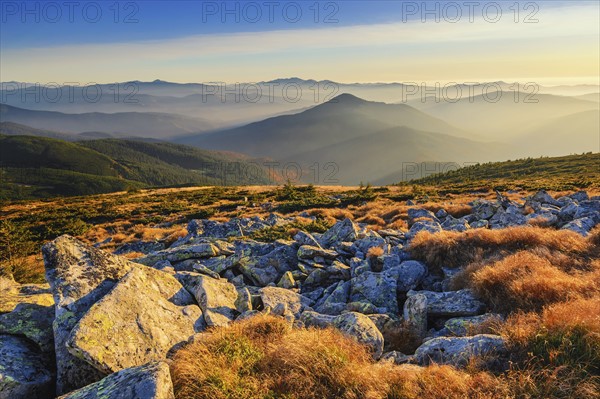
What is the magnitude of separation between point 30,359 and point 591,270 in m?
13.5

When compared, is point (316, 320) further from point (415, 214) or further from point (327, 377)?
point (415, 214)

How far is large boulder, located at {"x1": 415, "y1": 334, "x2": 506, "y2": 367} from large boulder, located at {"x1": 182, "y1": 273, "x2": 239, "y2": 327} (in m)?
4.26

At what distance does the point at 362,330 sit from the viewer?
7.27 metres

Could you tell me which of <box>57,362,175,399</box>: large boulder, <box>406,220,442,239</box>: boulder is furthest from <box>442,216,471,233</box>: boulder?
<box>57,362,175,399</box>: large boulder

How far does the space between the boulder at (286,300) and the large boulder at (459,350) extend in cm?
340

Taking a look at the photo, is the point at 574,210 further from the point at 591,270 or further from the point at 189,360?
the point at 189,360

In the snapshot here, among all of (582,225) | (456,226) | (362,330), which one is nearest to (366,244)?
(456,226)

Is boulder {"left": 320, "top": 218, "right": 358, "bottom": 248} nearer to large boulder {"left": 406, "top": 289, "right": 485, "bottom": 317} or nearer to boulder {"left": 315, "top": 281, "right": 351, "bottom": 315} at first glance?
boulder {"left": 315, "top": 281, "right": 351, "bottom": 315}

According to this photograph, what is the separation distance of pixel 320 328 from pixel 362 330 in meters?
1.01

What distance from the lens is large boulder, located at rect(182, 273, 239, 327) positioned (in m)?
8.16

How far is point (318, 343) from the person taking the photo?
606cm

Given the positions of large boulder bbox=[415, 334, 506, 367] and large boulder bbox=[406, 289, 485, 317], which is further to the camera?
large boulder bbox=[406, 289, 485, 317]

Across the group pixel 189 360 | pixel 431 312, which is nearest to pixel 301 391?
pixel 189 360

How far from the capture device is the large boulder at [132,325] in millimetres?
6008
